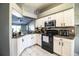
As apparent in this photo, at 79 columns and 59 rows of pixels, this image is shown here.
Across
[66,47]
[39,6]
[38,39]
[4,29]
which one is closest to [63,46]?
[66,47]

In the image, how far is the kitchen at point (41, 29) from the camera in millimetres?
1503

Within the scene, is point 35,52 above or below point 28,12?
below

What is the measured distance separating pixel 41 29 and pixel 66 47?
511 millimetres

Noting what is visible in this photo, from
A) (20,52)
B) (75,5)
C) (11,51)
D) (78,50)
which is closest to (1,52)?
(11,51)

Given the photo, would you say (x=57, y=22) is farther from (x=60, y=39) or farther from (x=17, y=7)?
(x=17, y=7)

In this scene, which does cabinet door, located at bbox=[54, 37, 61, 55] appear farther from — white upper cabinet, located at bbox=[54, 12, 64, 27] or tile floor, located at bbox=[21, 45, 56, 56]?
white upper cabinet, located at bbox=[54, 12, 64, 27]

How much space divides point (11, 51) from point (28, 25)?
53 centimetres

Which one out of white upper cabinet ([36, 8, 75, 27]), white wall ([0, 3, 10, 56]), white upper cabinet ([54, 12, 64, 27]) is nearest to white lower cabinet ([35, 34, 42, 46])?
white upper cabinet ([36, 8, 75, 27])

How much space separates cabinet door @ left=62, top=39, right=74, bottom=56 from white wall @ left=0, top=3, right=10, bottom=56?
940 mm

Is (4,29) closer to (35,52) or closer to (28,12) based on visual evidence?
(28,12)

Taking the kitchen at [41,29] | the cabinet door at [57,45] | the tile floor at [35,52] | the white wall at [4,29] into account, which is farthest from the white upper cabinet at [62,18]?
the white wall at [4,29]

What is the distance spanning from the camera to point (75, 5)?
1499 millimetres

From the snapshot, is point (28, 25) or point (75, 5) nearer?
point (75, 5)

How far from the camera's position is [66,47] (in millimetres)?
1507
